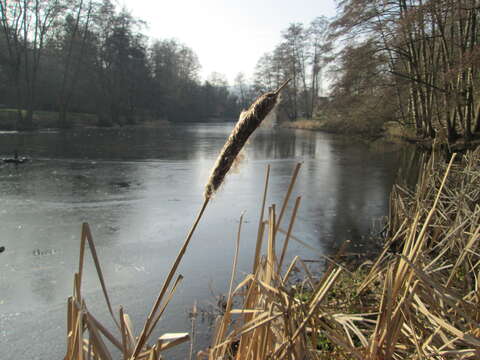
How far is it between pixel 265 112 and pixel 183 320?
11.0 feet

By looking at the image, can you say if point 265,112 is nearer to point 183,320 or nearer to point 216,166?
point 216,166

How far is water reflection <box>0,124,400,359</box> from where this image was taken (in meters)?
4.51

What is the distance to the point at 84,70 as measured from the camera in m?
43.6

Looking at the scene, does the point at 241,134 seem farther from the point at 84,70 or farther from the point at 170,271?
the point at 84,70

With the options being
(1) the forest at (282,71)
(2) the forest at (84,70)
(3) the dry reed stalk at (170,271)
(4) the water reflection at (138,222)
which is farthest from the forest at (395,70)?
(2) the forest at (84,70)

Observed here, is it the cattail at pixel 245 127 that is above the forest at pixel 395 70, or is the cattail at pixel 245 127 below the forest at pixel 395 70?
below

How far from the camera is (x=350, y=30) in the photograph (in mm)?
19469

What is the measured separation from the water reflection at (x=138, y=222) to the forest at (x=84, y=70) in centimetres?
2351

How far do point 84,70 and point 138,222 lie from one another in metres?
41.3

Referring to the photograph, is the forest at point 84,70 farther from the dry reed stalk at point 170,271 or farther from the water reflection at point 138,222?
the dry reed stalk at point 170,271

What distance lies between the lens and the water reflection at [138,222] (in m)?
4.51

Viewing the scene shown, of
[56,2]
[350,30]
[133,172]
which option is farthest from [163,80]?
[133,172]

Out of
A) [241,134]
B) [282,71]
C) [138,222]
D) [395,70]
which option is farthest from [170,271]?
[282,71]

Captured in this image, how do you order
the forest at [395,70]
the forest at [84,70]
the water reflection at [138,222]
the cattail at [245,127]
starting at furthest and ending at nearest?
1. the forest at [84,70]
2. the forest at [395,70]
3. the water reflection at [138,222]
4. the cattail at [245,127]
